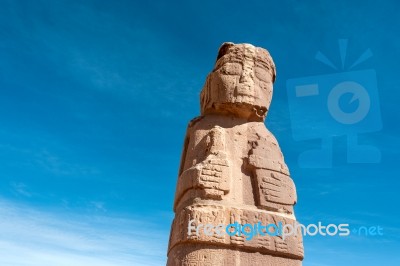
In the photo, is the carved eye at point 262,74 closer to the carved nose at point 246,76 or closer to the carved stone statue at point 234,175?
the carved stone statue at point 234,175

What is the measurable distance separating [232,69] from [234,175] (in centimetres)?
194

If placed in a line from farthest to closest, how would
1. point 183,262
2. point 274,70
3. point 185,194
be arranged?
point 274,70 < point 185,194 < point 183,262

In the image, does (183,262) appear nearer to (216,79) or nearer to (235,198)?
(235,198)

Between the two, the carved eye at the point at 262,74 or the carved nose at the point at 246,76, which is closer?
the carved nose at the point at 246,76

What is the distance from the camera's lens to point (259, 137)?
6.27 m

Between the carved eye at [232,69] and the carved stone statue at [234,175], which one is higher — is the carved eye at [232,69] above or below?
above

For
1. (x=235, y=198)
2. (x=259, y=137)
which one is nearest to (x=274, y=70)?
→ (x=259, y=137)

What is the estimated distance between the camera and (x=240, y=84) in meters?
6.46

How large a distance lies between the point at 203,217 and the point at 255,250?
83 centimetres

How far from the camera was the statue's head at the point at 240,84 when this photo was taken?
6.42 m

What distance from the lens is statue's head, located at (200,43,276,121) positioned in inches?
253

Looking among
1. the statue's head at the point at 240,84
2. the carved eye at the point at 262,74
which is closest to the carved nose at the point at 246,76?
the statue's head at the point at 240,84

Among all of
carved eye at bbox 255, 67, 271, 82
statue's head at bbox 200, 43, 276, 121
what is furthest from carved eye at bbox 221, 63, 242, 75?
carved eye at bbox 255, 67, 271, 82

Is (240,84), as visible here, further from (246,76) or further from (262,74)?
(262,74)
